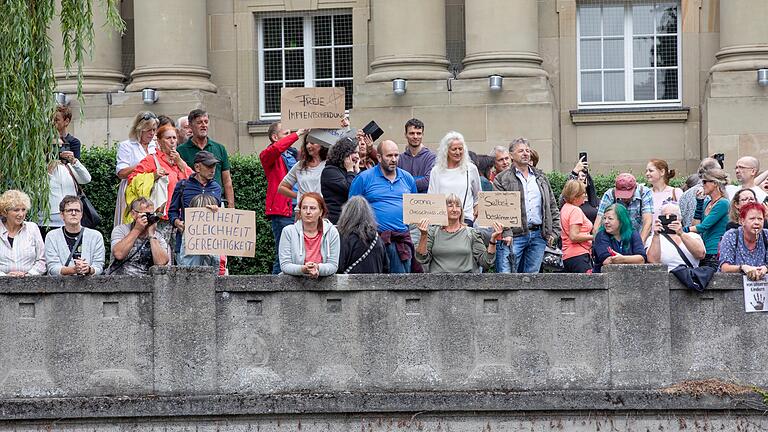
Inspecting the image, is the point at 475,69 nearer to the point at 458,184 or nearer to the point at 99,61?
the point at 99,61

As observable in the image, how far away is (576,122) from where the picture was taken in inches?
1058

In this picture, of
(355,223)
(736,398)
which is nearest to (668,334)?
(736,398)

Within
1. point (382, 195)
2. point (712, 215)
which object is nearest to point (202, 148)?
point (382, 195)

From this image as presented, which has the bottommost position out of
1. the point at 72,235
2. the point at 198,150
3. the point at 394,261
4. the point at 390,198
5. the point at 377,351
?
the point at 377,351

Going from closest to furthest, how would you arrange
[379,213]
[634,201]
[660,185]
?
[379,213] → [634,201] → [660,185]

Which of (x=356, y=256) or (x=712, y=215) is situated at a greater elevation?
(x=712, y=215)

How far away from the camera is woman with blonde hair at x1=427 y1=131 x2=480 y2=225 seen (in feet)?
55.0

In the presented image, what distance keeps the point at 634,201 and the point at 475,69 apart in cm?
915

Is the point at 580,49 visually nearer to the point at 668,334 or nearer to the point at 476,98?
the point at 476,98

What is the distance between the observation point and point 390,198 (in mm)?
16391

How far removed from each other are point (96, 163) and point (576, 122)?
858 centimetres

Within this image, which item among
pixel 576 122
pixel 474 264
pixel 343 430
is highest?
pixel 576 122

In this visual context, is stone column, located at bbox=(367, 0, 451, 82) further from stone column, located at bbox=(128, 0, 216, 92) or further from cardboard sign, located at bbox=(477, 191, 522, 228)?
cardboard sign, located at bbox=(477, 191, 522, 228)

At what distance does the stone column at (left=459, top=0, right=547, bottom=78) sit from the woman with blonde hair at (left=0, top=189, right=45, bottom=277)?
37.6 feet
